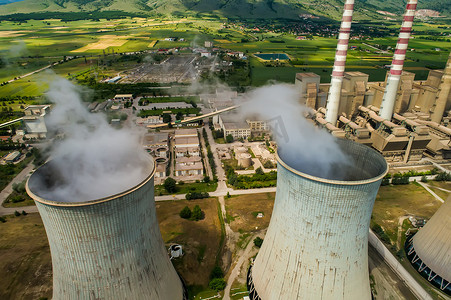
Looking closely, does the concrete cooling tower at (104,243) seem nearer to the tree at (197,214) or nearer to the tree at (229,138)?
the tree at (197,214)

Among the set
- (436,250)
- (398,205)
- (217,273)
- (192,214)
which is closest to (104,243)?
(217,273)

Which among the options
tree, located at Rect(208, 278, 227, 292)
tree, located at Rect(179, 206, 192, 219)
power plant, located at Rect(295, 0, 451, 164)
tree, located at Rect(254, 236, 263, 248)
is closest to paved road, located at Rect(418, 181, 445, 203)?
power plant, located at Rect(295, 0, 451, 164)

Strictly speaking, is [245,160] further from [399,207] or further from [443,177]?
[443,177]

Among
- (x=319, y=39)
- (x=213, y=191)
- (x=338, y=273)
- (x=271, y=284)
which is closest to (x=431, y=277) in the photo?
(x=338, y=273)

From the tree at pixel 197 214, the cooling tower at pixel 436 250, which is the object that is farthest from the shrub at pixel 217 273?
the cooling tower at pixel 436 250

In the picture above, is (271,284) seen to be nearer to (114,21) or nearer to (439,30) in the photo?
(114,21)
